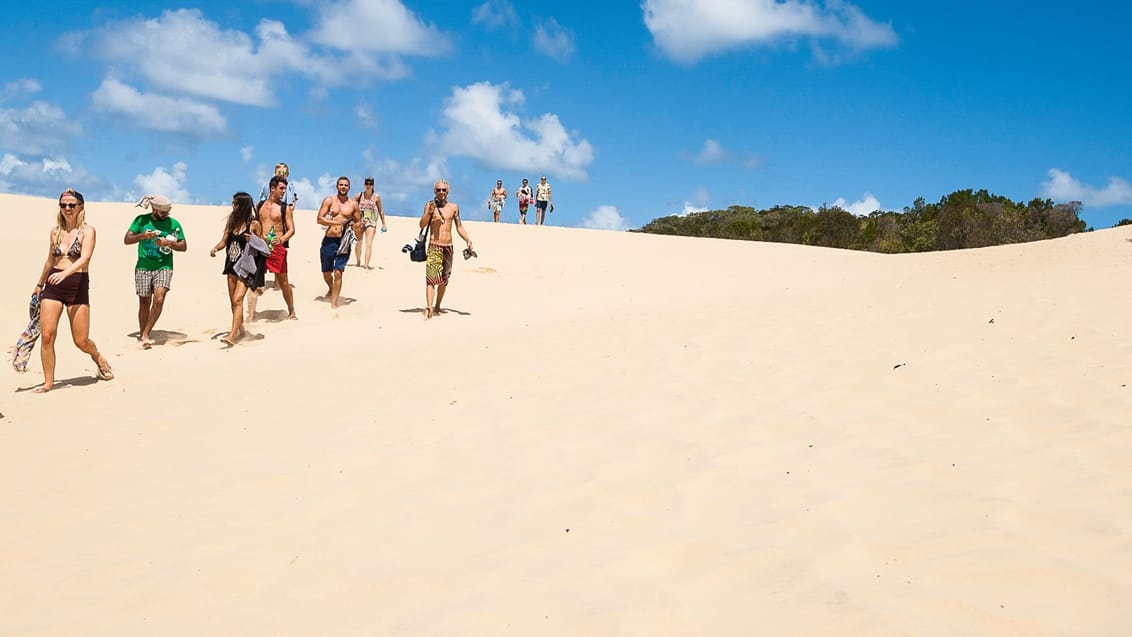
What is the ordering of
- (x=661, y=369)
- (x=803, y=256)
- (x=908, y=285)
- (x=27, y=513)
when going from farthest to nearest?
(x=803, y=256), (x=908, y=285), (x=661, y=369), (x=27, y=513)

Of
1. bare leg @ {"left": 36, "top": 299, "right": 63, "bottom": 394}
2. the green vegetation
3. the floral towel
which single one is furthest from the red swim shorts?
the green vegetation

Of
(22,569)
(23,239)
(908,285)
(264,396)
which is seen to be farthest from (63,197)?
(908,285)

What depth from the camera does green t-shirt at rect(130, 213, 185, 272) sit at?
30.9ft

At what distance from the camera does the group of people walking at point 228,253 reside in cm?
729

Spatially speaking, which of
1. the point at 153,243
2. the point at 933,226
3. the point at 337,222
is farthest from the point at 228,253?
the point at 933,226

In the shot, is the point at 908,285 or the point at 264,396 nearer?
the point at 264,396

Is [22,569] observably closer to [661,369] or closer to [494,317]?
[661,369]

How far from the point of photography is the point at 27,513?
14.1 ft

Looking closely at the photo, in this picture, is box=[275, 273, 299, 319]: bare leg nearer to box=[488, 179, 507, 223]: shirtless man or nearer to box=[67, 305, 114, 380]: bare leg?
box=[67, 305, 114, 380]: bare leg

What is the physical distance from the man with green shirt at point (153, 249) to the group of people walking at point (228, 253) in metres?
0.01

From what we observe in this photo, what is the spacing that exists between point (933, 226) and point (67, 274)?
29326mm

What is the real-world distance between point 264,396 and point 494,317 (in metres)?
5.42

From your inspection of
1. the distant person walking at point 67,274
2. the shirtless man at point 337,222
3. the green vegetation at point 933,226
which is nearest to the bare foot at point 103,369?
the distant person walking at point 67,274

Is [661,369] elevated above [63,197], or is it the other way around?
[63,197]
